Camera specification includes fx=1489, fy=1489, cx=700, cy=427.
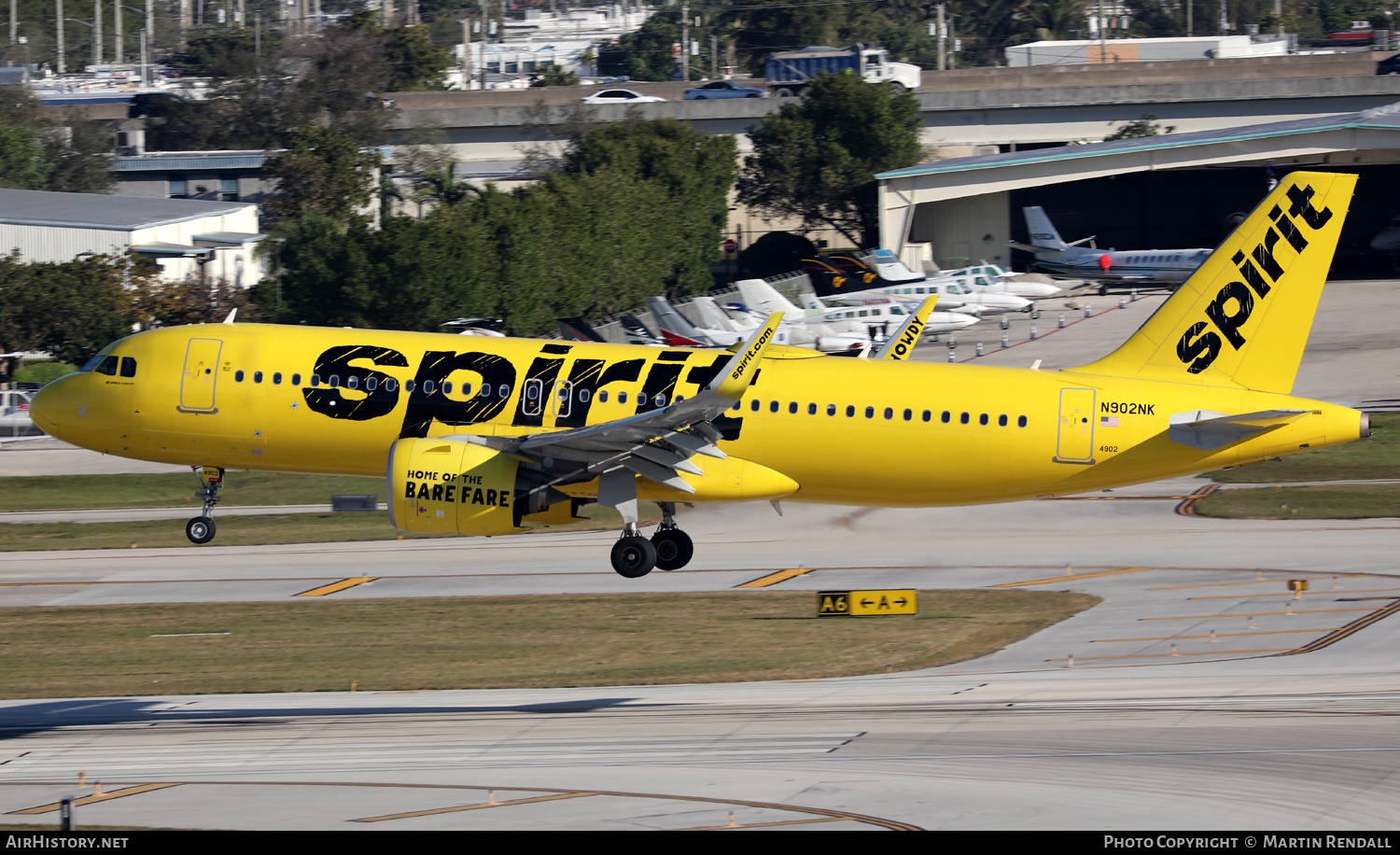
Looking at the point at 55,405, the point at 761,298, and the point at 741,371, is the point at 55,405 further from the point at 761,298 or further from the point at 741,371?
the point at 761,298

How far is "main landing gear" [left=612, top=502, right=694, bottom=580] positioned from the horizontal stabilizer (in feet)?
37.9

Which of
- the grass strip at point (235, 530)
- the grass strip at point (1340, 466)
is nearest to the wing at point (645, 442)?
the grass strip at point (235, 530)

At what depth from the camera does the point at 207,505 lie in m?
36.9

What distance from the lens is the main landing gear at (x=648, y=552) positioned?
3362 centimetres

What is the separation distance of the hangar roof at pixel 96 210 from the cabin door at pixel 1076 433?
3088 inches

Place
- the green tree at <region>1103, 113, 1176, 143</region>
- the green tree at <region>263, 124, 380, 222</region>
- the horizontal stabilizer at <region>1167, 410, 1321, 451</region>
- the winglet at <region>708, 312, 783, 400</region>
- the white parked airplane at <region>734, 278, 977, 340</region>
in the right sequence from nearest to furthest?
the winglet at <region>708, 312, 783, 400</region>, the horizontal stabilizer at <region>1167, 410, 1321, 451</region>, the white parked airplane at <region>734, 278, 977, 340</region>, the green tree at <region>263, 124, 380, 222</region>, the green tree at <region>1103, 113, 1176, 143</region>

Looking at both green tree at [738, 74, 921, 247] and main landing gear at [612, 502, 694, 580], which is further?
green tree at [738, 74, 921, 247]

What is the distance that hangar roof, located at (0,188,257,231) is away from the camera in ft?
324

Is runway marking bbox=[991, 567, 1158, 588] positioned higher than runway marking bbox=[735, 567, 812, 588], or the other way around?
runway marking bbox=[991, 567, 1158, 588]

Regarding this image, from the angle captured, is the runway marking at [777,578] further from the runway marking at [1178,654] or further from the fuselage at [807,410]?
the fuselage at [807,410]

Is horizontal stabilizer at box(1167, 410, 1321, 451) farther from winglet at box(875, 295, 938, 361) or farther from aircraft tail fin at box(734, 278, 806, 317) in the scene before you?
aircraft tail fin at box(734, 278, 806, 317)

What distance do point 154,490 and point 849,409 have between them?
52.9 meters

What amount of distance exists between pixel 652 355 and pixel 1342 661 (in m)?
22.9

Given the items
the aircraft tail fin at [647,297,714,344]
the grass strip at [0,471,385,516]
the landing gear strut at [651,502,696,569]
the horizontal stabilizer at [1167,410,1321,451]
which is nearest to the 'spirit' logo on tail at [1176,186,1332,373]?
the horizontal stabilizer at [1167,410,1321,451]
